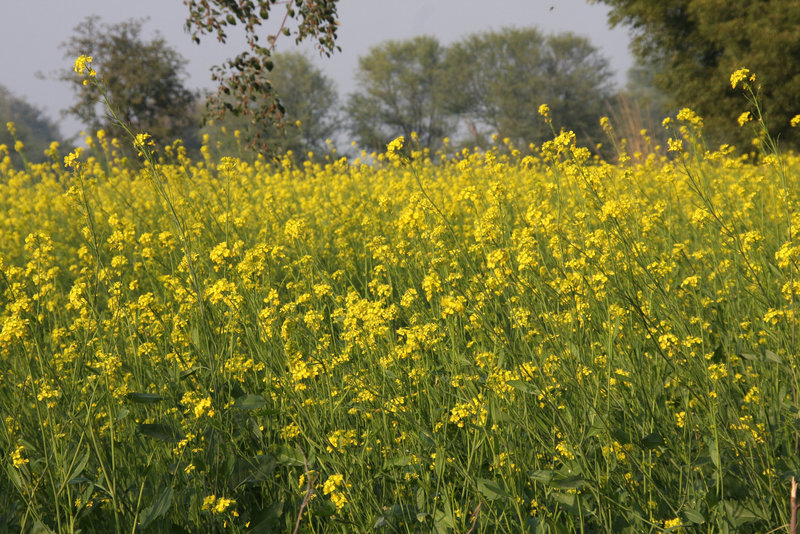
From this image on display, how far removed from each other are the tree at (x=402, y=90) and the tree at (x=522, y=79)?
1.13m

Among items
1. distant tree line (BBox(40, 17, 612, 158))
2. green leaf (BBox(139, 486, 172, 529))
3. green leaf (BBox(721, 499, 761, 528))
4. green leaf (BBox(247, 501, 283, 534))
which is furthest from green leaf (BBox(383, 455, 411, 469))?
distant tree line (BBox(40, 17, 612, 158))

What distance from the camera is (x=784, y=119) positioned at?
9.02 meters

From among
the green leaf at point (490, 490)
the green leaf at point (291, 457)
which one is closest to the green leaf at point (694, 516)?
the green leaf at point (490, 490)

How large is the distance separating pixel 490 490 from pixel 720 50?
1029cm

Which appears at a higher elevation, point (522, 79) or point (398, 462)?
point (522, 79)

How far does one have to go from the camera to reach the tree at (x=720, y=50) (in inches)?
336

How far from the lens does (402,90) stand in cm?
4225

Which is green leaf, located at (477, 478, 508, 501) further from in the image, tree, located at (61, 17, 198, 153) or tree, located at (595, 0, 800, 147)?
tree, located at (61, 17, 198, 153)

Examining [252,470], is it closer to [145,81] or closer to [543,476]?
[543,476]

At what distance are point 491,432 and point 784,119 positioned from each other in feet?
29.5

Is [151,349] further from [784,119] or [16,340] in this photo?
[784,119]

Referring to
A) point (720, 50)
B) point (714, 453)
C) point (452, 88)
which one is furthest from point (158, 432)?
point (452, 88)

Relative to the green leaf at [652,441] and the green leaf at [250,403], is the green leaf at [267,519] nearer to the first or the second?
the green leaf at [250,403]

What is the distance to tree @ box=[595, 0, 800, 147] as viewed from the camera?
8539 millimetres
